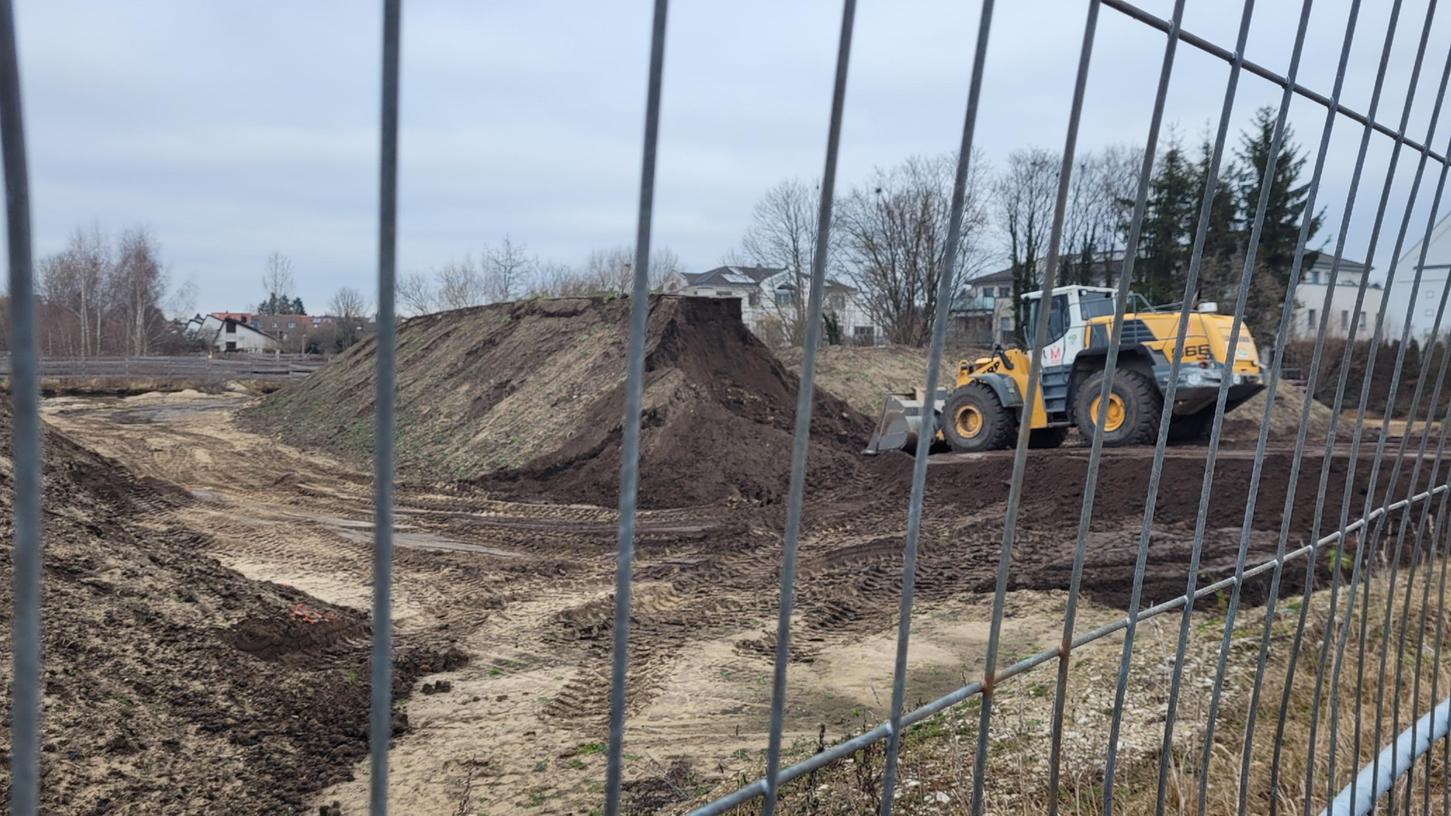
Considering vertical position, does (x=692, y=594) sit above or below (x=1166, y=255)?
below

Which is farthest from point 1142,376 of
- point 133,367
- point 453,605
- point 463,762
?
point 133,367

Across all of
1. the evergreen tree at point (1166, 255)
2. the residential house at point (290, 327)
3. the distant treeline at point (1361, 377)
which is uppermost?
the evergreen tree at point (1166, 255)

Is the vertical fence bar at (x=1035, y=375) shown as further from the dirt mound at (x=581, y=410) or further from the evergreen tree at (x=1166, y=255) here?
the evergreen tree at (x=1166, y=255)

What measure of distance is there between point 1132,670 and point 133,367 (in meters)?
29.8

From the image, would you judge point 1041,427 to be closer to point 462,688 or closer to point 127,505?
point 462,688

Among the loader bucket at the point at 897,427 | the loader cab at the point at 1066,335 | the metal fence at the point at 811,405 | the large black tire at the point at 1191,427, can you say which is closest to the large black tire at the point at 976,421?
the loader bucket at the point at 897,427

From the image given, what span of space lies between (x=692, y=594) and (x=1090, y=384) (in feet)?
23.6

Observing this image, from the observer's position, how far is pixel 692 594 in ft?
26.3

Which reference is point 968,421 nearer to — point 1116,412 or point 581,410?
point 1116,412

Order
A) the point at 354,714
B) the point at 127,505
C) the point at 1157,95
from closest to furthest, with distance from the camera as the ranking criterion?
the point at 1157,95 → the point at 354,714 → the point at 127,505

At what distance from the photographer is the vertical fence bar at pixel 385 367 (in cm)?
77

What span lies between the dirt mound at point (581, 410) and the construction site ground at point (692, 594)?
2.46 feet

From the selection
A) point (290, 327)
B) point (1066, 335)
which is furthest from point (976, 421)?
point (290, 327)

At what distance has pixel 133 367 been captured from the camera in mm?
27812
